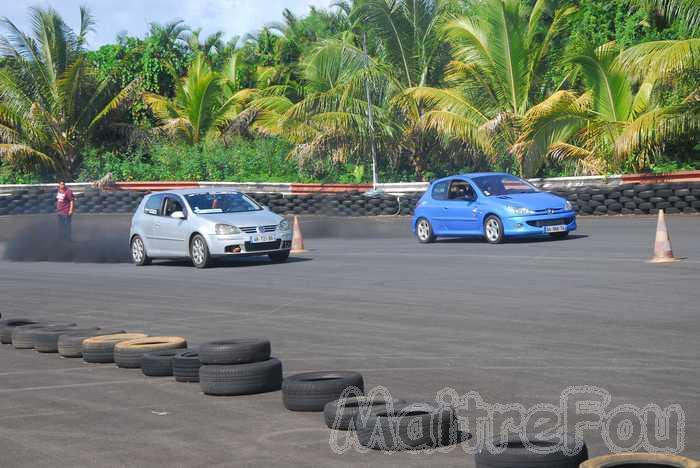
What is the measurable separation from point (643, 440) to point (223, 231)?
45.6 feet

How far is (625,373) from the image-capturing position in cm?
789

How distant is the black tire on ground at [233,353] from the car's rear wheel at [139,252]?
1290 centimetres

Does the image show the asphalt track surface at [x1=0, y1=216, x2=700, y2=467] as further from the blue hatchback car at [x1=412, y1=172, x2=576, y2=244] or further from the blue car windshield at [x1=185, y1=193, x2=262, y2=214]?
the blue car windshield at [x1=185, y1=193, x2=262, y2=214]

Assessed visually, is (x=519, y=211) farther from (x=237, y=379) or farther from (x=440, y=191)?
(x=237, y=379)

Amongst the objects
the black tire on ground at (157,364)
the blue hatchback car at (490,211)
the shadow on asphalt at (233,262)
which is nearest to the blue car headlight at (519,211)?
the blue hatchback car at (490,211)

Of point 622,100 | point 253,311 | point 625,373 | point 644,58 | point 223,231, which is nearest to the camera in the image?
point 625,373

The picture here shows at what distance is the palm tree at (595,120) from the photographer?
28.3 m

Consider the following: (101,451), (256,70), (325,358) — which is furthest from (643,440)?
(256,70)

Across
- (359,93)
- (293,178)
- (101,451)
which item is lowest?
(101,451)

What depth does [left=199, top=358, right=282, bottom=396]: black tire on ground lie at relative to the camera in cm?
779

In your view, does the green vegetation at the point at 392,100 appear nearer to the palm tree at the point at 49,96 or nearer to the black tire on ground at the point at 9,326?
the palm tree at the point at 49,96

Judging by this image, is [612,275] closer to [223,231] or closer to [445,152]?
[223,231]

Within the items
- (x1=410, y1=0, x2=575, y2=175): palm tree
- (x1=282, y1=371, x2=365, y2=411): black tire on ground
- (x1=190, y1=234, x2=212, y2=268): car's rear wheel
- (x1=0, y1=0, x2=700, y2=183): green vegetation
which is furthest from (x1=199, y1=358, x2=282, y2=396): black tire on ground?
(x1=410, y1=0, x2=575, y2=175): palm tree

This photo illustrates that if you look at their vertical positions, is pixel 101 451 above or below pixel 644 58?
below
